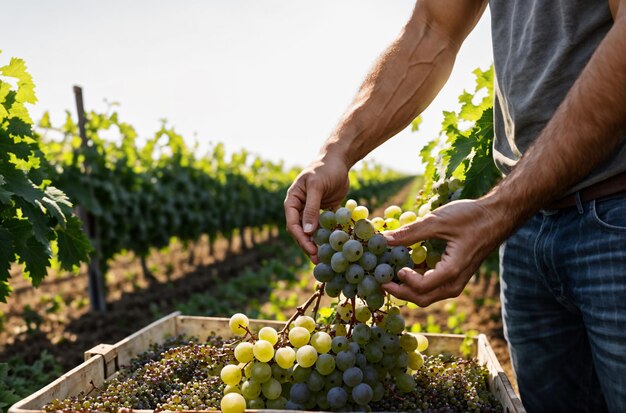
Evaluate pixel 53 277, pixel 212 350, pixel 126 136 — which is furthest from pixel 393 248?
pixel 53 277

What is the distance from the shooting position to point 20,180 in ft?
7.29

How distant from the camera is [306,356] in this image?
1520mm

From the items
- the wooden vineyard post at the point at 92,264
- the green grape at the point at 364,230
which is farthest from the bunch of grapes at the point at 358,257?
the wooden vineyard post at the point at 92,264

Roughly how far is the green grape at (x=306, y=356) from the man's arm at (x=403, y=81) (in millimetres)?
596

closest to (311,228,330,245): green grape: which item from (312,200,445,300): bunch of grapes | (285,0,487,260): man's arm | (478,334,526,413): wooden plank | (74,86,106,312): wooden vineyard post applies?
(312,200,445,300): bunch of grapes

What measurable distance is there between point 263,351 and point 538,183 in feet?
2.77

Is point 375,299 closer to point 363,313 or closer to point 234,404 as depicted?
point 363,313

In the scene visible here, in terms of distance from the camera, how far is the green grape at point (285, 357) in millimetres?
1540

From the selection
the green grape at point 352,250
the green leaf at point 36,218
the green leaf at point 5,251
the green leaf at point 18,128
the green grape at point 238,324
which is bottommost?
the green grape at point 238,324

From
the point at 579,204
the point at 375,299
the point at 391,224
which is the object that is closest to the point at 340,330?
the point at 375,299

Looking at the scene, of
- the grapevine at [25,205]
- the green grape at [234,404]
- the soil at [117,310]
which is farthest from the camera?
the soil at [117,310]

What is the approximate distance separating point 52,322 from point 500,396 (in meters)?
5.96

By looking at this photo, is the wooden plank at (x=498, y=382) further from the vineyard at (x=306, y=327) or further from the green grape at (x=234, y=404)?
the green grape at (x=234, y=404)

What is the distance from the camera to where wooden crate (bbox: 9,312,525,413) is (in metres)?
1.60
